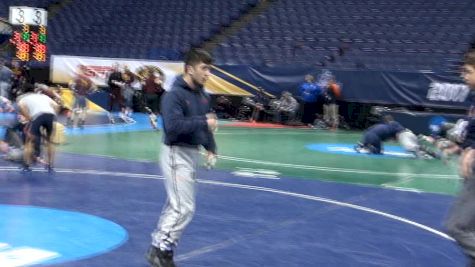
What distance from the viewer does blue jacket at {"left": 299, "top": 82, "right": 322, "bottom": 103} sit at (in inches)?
984

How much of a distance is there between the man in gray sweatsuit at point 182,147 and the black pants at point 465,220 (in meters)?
2.08

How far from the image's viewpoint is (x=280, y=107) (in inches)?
1027

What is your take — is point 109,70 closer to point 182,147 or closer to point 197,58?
point 182,147

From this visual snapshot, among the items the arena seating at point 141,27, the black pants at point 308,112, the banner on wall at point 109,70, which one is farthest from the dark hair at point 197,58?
the arena seating at point 141,27

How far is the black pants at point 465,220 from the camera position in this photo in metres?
5.29

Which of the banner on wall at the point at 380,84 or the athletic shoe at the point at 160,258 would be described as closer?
the athletic shoe at the point at 160,258

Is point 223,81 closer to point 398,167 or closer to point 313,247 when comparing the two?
point 398,167

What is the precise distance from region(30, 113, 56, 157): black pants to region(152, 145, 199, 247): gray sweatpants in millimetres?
6074

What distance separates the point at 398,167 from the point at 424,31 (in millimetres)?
13536

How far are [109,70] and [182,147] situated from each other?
2288cm

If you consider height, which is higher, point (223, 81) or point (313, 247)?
point (313, 247)

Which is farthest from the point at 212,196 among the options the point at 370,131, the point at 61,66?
the point at 61,66

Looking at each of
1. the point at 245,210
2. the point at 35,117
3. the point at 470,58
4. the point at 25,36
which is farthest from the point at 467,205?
the point at 25,36

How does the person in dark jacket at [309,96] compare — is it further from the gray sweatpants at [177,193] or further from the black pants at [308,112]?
the gray sweatpants at [177,193]
